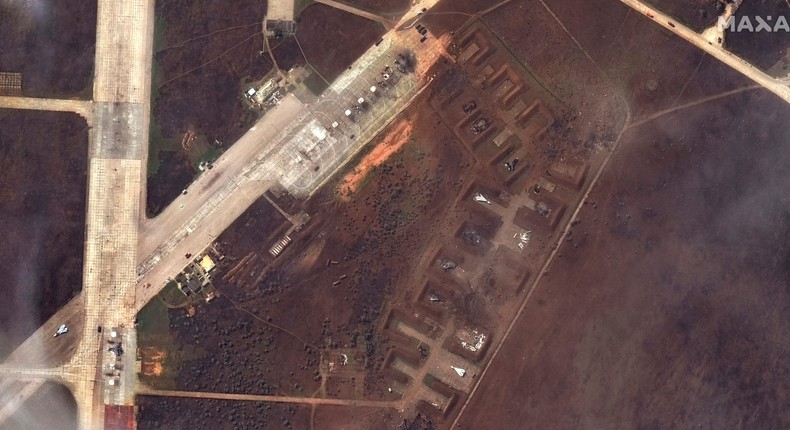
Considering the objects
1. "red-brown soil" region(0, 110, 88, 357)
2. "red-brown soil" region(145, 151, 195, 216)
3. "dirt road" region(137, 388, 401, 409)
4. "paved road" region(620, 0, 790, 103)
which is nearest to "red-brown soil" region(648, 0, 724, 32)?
"paved road" region(620, 0, 790, 103)

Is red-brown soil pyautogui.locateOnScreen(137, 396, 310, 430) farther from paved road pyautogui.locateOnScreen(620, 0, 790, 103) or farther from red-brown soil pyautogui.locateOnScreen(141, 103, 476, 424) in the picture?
paved road pyautogui.locateOnScreen(620, 0, 790, 103)

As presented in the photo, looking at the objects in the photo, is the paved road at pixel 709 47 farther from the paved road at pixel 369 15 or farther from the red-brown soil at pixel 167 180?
the red-brown soil at pixel 167 180

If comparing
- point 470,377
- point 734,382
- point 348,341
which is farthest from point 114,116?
point 734,382

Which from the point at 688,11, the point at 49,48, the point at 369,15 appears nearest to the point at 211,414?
the point at 49,48

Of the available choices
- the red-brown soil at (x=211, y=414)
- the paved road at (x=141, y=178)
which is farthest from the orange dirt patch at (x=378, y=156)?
the red-brown soil at (x=211, y=414)

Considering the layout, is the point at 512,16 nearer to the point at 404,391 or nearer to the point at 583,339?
the point at 583,339

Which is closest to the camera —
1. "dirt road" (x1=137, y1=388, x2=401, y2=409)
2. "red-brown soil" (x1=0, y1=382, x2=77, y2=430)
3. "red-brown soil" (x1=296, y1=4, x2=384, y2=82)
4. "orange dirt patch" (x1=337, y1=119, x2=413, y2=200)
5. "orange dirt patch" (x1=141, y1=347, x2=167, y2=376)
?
"dirt road" (x1=137, y1=388, x2=401, y2=409)

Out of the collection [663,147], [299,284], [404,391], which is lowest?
[404,391]
